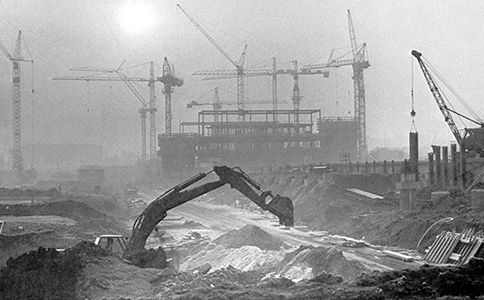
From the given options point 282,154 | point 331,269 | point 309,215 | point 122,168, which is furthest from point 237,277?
point 122,168

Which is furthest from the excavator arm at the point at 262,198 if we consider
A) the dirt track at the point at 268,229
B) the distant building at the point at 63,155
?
the distant building at the point at 63,155

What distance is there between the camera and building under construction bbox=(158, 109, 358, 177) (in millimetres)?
94625

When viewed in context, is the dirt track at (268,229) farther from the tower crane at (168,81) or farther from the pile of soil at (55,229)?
the tower crane at (168,81)

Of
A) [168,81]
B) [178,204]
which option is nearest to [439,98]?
[178,204]

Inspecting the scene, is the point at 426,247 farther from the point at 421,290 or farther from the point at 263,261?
the point at 421,290

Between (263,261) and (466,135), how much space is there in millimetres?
30049

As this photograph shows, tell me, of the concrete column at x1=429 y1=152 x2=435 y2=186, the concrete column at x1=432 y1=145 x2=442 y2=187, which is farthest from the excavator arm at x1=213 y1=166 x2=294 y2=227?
the concrete column at x1=429 y1=152 x2=435 y2=186

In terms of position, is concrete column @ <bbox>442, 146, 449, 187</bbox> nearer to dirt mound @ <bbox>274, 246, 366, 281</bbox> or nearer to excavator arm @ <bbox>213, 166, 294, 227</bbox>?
dirt mound @ <bbox>274, 246, 366, 281</bbox>

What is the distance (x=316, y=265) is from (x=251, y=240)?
6.38 m

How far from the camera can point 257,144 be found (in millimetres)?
100625

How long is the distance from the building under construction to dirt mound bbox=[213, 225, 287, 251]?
67158mm

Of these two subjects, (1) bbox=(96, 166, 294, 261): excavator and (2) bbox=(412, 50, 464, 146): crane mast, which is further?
(2) bbox=(412, 50, 464, 146): crane mast

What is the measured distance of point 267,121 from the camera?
105750 mm

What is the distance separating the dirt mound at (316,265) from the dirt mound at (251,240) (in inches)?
184
